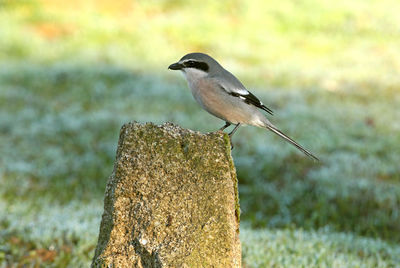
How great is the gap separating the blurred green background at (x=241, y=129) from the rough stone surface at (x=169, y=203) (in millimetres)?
2342

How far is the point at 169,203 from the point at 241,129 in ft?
31.3

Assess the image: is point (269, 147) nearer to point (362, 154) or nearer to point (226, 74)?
point (362, 154)

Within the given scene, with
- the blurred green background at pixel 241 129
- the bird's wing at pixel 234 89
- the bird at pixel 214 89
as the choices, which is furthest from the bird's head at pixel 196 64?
the blurred green background at pixel 241 129

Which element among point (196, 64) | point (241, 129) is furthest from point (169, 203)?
point (241, 129)

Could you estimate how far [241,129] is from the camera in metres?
13.9

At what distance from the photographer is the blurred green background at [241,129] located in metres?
7.87

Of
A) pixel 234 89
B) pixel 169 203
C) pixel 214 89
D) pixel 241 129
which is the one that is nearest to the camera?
pixel 169 203

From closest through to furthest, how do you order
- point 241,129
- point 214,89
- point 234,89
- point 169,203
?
point 169,203, point 214,89, point 234,89, point 241,129

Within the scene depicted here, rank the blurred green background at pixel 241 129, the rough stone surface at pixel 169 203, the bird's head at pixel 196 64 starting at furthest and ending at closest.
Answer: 1. the blurred green background at pixel 241 129
2. the bird's head at pixel 196 64
3. the rough stone surface at pixel 169 203

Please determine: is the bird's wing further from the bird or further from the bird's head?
the bird's head

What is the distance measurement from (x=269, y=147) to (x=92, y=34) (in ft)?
40.3

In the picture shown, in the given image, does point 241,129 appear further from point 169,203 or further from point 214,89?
point 169,203

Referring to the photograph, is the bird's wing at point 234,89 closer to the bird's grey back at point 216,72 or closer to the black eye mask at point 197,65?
the bird's grey back at point 216,72

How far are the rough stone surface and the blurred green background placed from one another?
234cm
